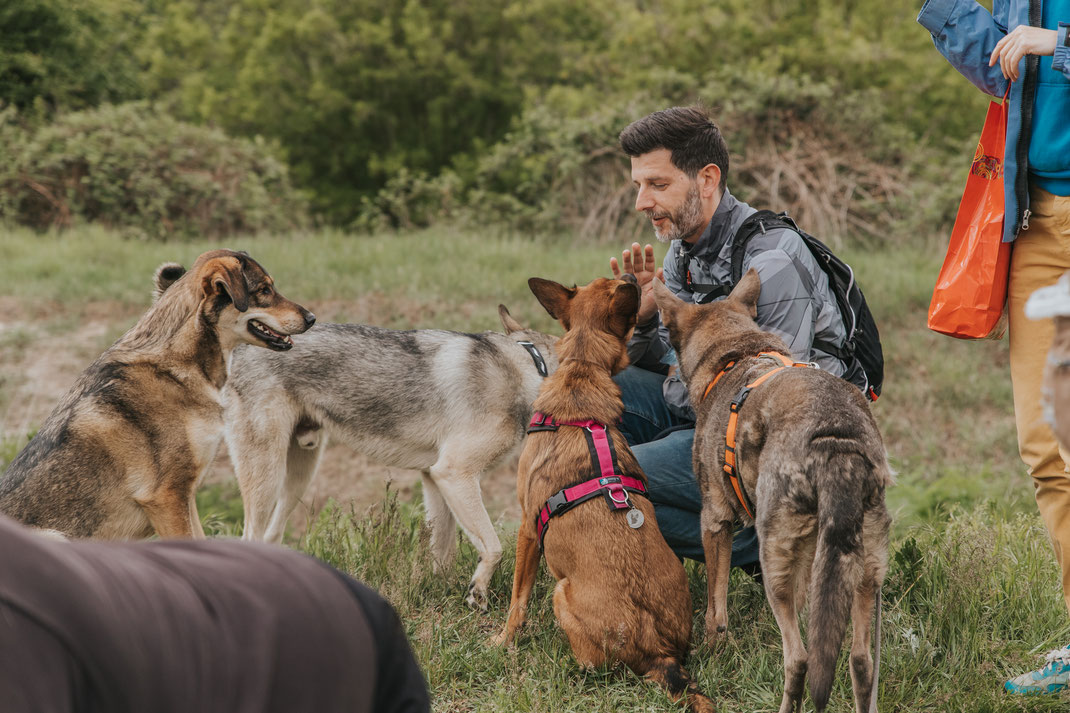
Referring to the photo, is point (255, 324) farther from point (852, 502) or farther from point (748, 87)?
point (748, 87)

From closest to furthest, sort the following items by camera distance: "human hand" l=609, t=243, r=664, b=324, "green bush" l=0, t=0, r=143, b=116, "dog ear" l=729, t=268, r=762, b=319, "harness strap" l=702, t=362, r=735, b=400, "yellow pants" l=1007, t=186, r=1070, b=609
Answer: "yellow pants" l=1007, t=186, r=1070, b=609
"harness strap" l=702, t=362, r=735, b=400
"dog ear" l=729, t=268, r=762, b=319
"human hand" l=609, t=243, r=664, b=324
"green bush" l=0, t=0, r=143, b=116

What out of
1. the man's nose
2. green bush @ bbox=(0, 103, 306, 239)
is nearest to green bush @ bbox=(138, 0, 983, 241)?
green bush @ bbox=(0, 103, 306, 239)

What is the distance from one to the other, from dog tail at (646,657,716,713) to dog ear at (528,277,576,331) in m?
1.65

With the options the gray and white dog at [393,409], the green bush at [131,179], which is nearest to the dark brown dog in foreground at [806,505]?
the gray and white dog at [393,409]

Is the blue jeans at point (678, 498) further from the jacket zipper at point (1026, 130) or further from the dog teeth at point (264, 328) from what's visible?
the dog teeth at point (264, 328)

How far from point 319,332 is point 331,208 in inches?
801

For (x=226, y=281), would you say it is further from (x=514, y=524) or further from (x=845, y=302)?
(x=845, y=302)

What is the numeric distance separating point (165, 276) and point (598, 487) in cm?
246

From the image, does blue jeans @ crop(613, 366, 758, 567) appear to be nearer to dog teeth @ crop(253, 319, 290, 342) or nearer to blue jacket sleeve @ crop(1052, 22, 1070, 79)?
dog teeth @ crop(253, 319, 290, 342)

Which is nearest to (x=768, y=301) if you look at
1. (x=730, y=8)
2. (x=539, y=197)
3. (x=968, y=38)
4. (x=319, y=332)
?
(x=968, y=38)

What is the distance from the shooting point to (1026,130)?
11.4ft

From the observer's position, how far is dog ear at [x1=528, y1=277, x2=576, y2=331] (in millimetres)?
4336

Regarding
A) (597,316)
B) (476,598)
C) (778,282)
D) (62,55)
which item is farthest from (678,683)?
(62,55)

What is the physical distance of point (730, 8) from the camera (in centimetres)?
1942
